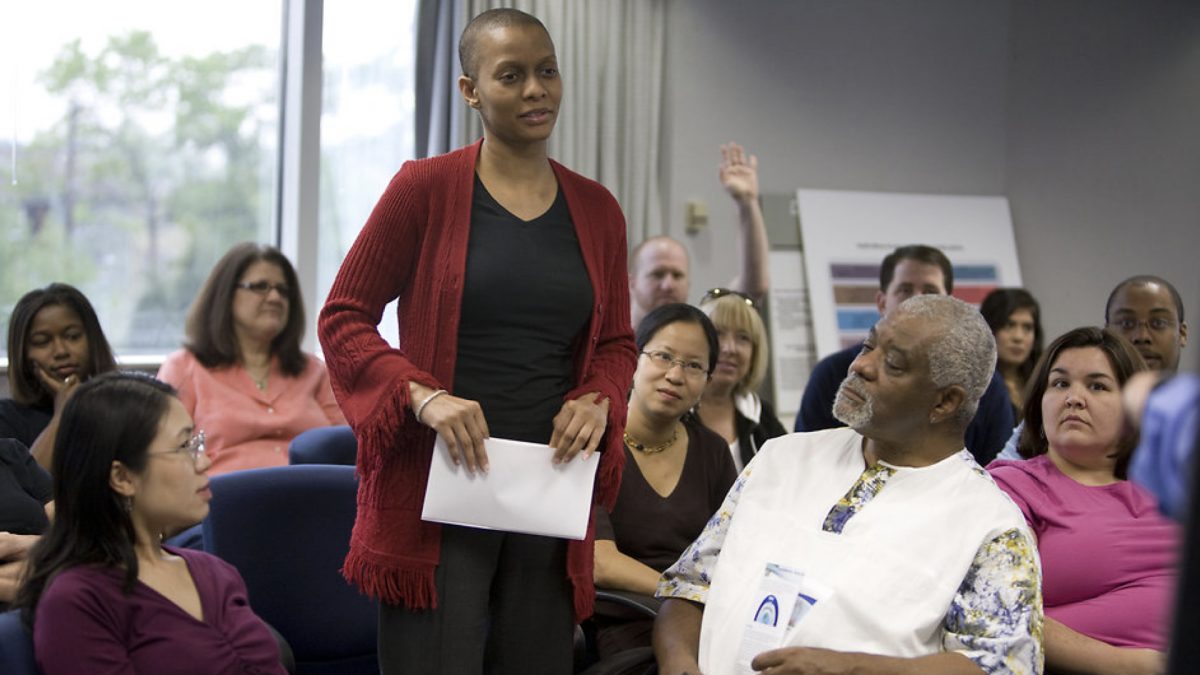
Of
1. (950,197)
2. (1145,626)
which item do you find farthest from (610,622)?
(950,197)

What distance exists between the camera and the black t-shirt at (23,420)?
335 cm

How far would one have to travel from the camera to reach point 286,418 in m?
4.13

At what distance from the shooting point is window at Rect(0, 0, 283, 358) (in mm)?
4734

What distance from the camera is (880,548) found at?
2070mm

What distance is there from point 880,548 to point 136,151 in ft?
12.6

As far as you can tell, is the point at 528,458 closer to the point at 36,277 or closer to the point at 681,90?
the point at 36,277

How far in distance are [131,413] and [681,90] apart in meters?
4.12

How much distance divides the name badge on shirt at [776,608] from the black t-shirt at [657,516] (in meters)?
0.72

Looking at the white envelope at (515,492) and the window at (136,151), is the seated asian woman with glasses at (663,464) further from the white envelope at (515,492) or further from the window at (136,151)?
the window at (136,151)

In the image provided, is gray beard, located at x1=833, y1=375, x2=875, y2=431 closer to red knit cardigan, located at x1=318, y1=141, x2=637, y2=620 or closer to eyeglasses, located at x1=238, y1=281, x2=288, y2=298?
red knit cardigan, located at x1=318, y1=141, x2=637, y2=620

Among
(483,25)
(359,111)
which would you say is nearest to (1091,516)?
(483,25)

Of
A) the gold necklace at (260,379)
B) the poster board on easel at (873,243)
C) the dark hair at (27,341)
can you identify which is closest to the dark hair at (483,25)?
the dark hair at (27,341)

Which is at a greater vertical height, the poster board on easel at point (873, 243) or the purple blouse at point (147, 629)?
the poster board on easel at point (873, 243)

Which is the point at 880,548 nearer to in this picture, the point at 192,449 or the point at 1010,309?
the point at 192,449
